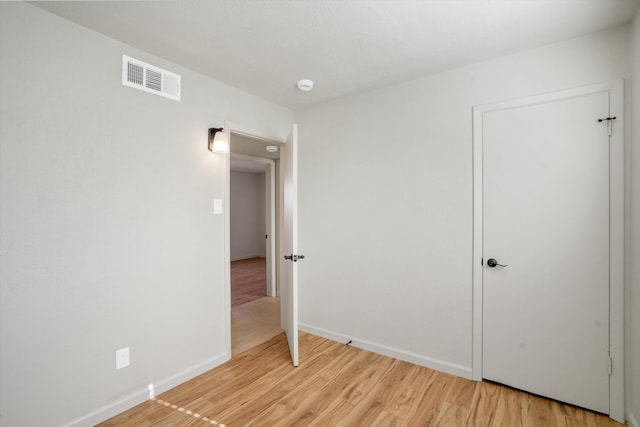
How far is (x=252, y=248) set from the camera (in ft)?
29.1

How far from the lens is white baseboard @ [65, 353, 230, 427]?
188 cm

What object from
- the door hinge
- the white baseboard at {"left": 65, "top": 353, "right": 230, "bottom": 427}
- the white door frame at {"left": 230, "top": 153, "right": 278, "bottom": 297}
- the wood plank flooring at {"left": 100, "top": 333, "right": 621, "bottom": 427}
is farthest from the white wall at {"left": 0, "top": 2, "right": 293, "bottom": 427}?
the door hinge

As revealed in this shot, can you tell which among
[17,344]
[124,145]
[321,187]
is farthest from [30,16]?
[321,187]

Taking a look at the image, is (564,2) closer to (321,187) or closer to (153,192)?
(321,187)

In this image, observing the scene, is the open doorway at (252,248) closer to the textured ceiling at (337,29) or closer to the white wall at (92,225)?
the white wall at (92,225)

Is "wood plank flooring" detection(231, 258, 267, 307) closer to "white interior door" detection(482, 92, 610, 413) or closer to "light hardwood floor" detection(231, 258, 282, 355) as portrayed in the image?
"light hardwood floor" detection(231, 258, 282, 355)

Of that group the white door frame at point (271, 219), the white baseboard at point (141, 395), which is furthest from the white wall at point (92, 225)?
the white door frame at point (271, 219)

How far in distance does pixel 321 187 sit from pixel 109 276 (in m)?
2.01

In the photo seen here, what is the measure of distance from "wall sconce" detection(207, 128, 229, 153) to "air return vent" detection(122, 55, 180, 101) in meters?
0.36

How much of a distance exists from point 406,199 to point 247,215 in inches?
265

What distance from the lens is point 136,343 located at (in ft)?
6.93

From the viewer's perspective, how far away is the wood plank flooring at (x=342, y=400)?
75.9 inches

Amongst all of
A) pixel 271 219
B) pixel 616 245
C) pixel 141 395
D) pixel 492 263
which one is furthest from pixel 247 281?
pixel 616 245

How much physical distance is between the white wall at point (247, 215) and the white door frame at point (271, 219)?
146 inches
